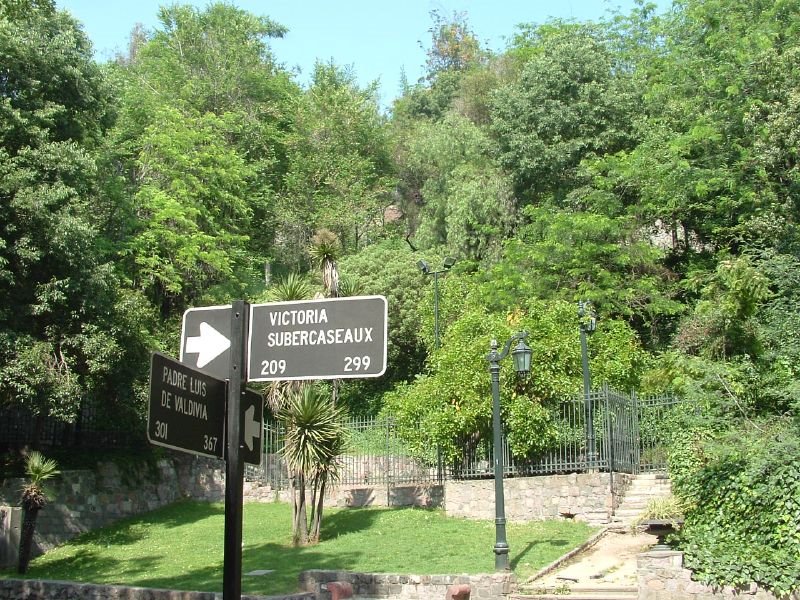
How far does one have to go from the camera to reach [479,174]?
113ft

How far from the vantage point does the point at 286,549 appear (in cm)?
1870

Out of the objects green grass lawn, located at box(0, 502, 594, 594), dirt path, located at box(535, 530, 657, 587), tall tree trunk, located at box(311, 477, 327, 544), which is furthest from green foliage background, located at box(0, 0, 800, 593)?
tall tree trunk, located at box(311, 477, 327, 544)

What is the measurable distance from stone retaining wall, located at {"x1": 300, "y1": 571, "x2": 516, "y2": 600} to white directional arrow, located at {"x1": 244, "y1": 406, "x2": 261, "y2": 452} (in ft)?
33.1

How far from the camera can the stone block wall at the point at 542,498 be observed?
791 inches

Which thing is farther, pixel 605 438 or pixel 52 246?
pixel 605 438

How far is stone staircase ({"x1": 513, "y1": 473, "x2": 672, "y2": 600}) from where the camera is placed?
14570 mm

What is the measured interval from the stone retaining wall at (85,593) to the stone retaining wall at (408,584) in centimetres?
101

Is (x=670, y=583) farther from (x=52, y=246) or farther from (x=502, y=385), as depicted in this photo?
(x=52, y=246)

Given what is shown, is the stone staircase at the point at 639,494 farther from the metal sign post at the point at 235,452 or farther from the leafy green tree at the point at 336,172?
the leafy green tree at the point at 336,172

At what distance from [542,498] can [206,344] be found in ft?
55.7

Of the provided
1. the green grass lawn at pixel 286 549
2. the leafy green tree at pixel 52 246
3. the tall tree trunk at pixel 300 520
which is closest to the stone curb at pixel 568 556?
the green grass lawn at pixel 286 549

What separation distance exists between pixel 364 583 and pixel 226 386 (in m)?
11.1

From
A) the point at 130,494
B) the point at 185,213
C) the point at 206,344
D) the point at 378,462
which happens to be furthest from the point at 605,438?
the point at 206,344

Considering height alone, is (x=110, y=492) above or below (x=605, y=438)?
below
